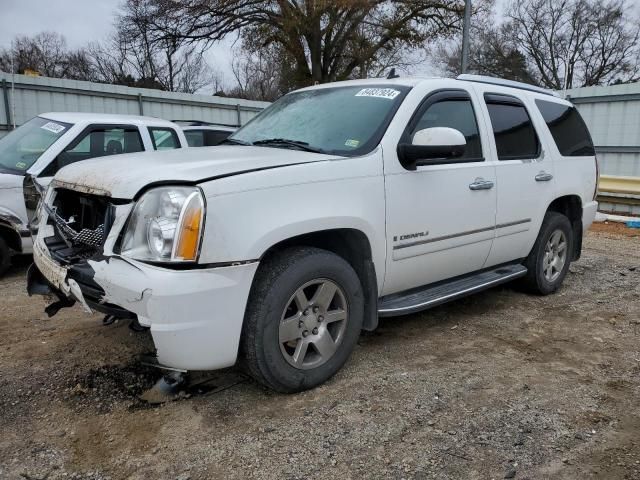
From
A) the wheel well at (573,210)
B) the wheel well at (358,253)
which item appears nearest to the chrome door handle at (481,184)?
the wheel well at (358,253)

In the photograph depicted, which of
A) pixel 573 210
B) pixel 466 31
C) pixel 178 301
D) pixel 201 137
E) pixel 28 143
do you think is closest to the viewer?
pixel 178 301

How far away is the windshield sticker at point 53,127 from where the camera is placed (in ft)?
19.3

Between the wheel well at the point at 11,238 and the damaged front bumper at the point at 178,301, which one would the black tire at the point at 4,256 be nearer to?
the wheel well at the point at 11,238

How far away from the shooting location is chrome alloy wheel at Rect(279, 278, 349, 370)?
9.95ft

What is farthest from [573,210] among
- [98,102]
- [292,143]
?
[98,102]

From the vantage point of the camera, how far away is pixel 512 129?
14.8ft

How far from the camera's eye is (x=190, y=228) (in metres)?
2.58

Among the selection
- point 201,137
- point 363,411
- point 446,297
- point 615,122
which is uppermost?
point 615,122

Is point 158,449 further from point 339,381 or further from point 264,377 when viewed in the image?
point 339,381

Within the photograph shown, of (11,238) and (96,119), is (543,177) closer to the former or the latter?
(96,119)

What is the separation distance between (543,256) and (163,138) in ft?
14.9

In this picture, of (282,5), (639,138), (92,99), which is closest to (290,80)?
(282,5)

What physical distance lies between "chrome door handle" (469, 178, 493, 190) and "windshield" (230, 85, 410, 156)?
0.84m

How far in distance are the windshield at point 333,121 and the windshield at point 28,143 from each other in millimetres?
2717
